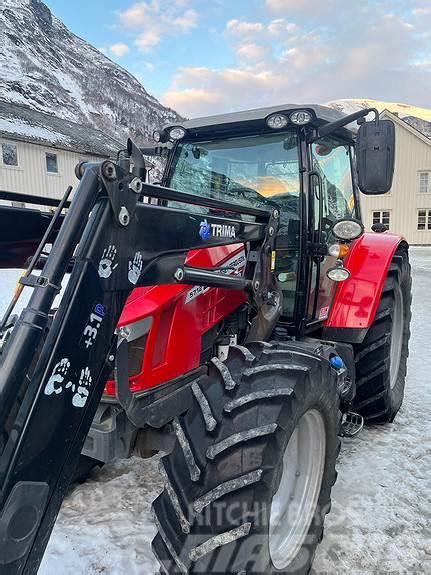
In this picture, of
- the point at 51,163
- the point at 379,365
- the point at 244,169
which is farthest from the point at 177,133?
the point at 51,163

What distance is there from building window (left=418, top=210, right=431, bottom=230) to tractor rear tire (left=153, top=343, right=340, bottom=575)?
2707 cm

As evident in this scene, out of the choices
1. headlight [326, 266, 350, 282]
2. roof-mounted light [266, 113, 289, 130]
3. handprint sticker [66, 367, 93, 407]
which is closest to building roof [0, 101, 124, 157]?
roof-mounted light [266, 113, 289, 130]

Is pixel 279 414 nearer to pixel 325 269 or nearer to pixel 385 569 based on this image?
pixel 385 569

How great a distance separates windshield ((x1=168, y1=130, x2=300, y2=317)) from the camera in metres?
3.11

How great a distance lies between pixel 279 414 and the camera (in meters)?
1.94

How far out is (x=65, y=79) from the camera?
151 feet

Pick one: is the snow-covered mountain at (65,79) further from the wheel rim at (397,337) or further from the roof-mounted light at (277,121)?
the roof-mounted light at (277,121)

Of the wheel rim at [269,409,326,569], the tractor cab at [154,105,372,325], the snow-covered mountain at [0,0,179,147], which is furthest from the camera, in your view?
the snow-covered mountain at [0,0,179,147]

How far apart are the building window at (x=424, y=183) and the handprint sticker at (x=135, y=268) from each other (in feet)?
91.1

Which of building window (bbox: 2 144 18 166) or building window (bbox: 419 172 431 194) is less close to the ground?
building window (bbox: 2 144 18 166)

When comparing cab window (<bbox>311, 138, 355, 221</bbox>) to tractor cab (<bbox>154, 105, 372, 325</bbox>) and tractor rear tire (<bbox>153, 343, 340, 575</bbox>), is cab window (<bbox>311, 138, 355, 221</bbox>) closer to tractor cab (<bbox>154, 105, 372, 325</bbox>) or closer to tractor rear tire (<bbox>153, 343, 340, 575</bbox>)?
tractor cab (<bbox>154, 105, 372, 325</bbox>)

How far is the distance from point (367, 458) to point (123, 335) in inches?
86.1

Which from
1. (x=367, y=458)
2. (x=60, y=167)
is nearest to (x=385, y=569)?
(x=367, y=458)

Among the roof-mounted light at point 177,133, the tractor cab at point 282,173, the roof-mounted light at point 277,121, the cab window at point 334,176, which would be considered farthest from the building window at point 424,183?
the roof-mounted light at point 277,121
